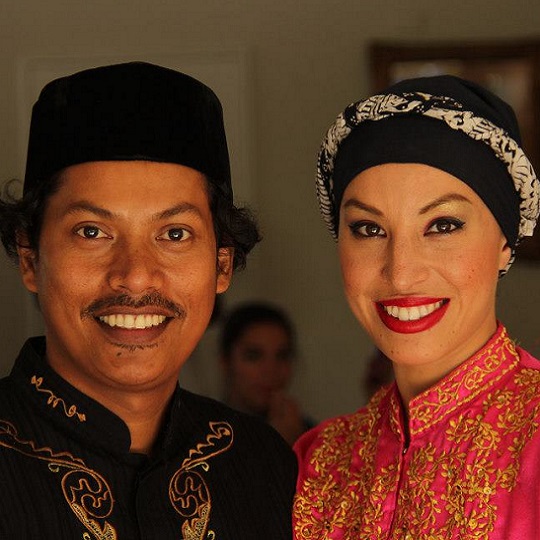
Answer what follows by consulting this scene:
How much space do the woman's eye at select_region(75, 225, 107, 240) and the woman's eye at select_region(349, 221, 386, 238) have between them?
47cm

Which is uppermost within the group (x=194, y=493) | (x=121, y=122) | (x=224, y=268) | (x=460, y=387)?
(x=121, y=122)

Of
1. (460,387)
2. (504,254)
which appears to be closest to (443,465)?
(460,387)

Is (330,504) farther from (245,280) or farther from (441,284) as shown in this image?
(245,280)

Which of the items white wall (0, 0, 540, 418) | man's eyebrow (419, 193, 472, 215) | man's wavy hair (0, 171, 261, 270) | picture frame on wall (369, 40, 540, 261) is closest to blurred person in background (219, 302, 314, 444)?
white wall (0, 0, 540, 418)

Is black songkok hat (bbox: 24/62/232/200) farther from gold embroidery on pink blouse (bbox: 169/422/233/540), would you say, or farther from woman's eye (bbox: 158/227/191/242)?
gold embroidery on pink blouse (bbox: 169/422/233/540)

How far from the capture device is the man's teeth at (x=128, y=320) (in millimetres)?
2249

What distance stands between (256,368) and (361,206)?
1828mm

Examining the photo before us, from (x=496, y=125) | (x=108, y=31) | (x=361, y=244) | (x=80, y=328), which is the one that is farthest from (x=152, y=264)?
(x=108, y=31)

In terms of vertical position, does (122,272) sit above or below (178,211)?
below

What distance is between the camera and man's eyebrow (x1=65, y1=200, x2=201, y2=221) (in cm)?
224

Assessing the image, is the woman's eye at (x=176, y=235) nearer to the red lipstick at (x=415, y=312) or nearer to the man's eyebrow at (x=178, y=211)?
the man's eyebrow at (x=178, y=211)

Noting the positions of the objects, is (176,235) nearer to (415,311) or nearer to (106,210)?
(106,210)

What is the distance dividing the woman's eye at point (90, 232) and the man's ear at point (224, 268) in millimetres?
315

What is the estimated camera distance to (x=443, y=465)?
218cm
